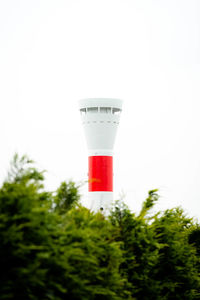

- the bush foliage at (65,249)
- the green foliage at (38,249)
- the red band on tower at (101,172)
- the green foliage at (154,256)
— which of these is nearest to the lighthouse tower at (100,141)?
the red band on tower at (101,172)

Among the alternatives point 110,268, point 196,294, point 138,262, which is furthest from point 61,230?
point 196,294

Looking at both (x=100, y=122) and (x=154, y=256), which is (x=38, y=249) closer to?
(x=154, y=256)

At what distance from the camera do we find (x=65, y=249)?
9305 millimetres

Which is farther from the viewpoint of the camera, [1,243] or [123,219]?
[123,219]

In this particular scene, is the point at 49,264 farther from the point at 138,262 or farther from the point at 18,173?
the point at 138,262

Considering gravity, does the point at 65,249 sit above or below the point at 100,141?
below

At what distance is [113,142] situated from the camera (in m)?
35.5

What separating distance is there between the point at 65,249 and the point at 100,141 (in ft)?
83.7

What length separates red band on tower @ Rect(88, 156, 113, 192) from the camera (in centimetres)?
3466

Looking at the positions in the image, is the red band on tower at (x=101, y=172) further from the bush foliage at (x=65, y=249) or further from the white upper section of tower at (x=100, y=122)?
the bush foliage at (x=65, y=249)

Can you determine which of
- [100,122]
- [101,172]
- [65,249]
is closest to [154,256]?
[65,249]

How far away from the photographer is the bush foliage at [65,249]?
27.8ft

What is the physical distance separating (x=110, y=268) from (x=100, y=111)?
24324 millimetres

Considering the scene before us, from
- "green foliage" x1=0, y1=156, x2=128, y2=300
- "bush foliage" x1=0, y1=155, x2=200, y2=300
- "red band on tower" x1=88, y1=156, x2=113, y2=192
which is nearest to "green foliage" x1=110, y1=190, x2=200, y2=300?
"bush foliage" x1=0, y1=155, x2=200, y2=300
